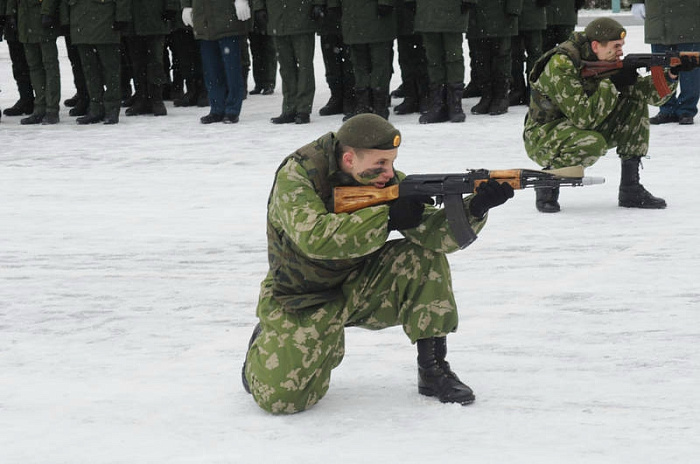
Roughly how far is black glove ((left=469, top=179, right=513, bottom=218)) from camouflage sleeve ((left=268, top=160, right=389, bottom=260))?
271 mm

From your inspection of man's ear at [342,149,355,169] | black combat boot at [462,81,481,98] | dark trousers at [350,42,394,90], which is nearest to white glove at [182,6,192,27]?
dark trousers at [350,42,394,90]

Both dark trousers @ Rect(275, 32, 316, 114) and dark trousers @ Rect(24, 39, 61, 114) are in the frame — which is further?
dark trousers @ Rect(24, 39, 61, 114)

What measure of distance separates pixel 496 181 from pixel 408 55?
8184mm

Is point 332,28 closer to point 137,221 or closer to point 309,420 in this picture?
point 137,221

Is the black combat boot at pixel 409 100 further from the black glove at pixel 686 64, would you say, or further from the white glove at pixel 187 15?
the black glove at pixel 686 64

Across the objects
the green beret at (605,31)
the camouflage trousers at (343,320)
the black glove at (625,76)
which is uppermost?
the green beret at (605,31)

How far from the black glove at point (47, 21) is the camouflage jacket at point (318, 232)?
7.87 meters

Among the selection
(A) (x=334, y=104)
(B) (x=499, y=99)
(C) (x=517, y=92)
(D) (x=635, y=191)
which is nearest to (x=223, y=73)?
(A) (x=334, y=104)

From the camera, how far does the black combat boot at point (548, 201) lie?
742 centimetres

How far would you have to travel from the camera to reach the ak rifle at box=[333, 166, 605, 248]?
3885 mm

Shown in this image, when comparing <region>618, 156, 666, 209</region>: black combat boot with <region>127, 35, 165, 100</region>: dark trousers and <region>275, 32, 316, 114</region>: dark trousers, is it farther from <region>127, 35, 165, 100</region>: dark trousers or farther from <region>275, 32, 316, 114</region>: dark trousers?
<region>127, 35, 165, 100</region>: dark trousers

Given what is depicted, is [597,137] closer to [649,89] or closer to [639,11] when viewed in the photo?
[649,89]

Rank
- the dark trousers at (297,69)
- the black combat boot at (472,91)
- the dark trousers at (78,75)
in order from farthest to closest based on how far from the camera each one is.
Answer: the black combat boot at (472,91)
the dark trousers at (78,75)
the dark trousers at (297,69)

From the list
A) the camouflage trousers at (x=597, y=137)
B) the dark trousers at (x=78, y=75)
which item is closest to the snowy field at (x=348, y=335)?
the camouflage trousers at (x=597, y=137)
